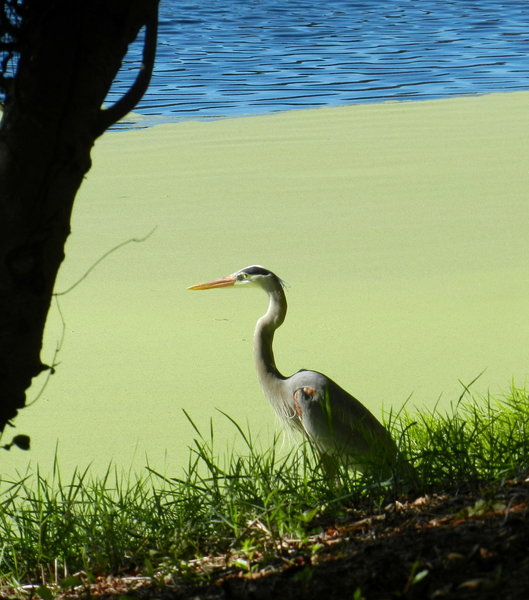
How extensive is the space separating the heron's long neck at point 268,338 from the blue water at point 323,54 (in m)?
5.68

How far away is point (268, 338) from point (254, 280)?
0.51ft

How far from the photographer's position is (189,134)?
7.21 meters

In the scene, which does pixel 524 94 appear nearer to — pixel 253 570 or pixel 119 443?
pixel 119 443

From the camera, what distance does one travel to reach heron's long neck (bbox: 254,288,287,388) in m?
2.60

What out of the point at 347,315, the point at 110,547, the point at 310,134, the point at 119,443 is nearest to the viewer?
the point at 110,547

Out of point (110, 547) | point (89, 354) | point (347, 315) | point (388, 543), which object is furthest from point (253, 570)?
point (347, 315)

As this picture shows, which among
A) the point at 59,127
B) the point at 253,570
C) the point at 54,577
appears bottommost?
the point at 54,577

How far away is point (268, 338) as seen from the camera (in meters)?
2.62

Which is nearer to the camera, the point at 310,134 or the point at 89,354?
the point at 89,354

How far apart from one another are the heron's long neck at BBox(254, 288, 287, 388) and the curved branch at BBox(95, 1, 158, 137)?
3.83 ft

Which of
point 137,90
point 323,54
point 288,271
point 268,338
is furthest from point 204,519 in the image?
point 323,54

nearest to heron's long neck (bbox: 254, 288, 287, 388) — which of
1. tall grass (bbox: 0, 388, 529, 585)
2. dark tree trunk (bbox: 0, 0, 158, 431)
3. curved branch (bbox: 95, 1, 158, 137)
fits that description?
tall grass (bbox: 0, 388, 529, 585)

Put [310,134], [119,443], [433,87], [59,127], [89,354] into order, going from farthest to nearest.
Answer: [433,87], [310,134], [89,354], [119,443], [59,127]

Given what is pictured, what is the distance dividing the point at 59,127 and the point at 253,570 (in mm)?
645
